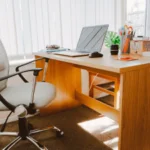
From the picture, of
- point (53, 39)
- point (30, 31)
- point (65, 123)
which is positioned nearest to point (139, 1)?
point (53, 39)

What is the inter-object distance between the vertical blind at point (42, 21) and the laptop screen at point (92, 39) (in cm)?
53

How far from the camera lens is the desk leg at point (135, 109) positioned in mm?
1117

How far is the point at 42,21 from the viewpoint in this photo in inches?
88.0

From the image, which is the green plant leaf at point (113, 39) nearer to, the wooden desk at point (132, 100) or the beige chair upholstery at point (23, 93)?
the wooden desk at point (132, 100)

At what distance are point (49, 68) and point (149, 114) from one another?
1.26 m

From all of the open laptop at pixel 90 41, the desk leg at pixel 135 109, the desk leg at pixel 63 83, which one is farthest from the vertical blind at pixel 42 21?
the desk leg at pixel 135 109

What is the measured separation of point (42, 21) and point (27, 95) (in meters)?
1.14

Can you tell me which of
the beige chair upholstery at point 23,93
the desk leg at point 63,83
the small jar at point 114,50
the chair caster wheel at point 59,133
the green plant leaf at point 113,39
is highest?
the green plant leaf at point 113,39

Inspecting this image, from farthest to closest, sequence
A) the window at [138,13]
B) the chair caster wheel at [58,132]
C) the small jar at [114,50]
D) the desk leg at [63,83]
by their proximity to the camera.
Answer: the window at [138,13], the desk leg at [63,83], the chair caster wheel at [58,132], the small jar at [114,50]

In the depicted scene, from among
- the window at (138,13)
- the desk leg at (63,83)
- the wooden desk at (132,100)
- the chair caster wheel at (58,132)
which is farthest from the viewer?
the window at (138,13)

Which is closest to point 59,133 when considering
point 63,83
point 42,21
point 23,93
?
point 23,93

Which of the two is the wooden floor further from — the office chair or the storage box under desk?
the storage box under desk

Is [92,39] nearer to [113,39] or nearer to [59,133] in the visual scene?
[113,39]

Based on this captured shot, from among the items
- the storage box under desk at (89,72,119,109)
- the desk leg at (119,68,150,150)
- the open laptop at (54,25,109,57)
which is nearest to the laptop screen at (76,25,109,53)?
the open laptop at (54,25,109,57)
